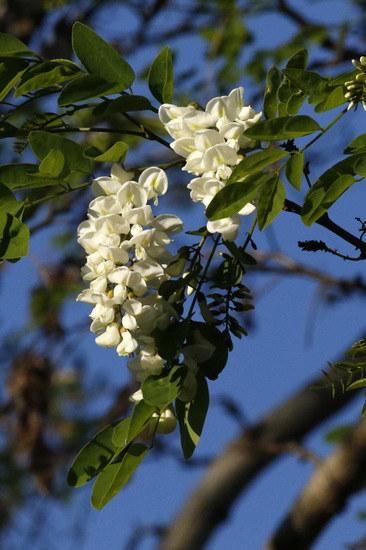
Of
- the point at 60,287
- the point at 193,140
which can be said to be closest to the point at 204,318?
the point at 193,140

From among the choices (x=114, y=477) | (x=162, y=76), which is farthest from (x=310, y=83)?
(x=114, y=477)

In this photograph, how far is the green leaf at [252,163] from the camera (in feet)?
2.86

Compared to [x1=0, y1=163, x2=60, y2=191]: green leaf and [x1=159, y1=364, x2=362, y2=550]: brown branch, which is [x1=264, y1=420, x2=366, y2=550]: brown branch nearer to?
[x1=159, y1=364, x2=362, y2=550]: brown branch

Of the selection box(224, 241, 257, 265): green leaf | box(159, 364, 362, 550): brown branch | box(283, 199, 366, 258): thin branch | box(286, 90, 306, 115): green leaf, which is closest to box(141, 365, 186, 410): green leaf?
box(224, 241, 257, 265): green leaf

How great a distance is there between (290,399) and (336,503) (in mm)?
1060

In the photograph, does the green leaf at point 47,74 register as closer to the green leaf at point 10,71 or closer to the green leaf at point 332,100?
the green leaf at point 10,71

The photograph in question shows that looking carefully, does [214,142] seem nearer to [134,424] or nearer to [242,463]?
[134,424]

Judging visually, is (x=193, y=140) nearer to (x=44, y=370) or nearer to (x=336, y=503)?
(x=336, y=503)

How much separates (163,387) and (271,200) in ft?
0.83

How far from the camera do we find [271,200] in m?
0.91

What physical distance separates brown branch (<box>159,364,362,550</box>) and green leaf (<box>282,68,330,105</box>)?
8.87ft

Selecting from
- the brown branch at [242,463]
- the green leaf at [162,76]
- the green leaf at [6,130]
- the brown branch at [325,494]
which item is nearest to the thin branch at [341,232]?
the green leaf at [162,76]

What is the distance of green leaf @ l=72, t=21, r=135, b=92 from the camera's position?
3.07ft

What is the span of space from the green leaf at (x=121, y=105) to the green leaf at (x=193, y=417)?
1.14 feet
